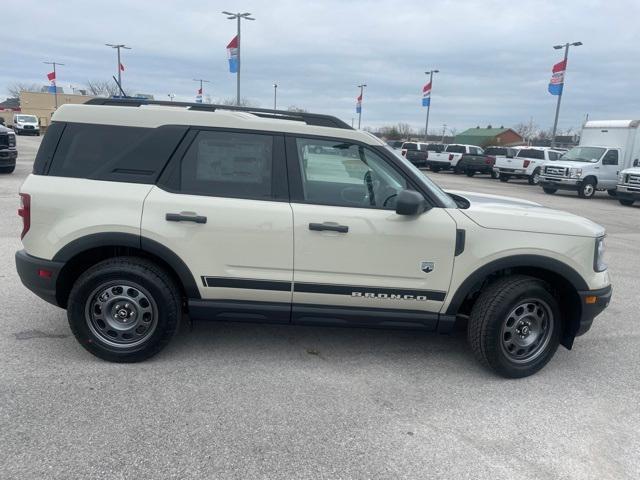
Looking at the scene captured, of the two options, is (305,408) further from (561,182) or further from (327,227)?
(561,182)

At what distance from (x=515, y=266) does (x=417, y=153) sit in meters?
29.4

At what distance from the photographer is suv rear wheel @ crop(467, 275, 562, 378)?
3.74m

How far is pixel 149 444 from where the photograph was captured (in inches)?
112

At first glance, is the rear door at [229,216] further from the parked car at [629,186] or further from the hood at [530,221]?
the parked car at [629,186]

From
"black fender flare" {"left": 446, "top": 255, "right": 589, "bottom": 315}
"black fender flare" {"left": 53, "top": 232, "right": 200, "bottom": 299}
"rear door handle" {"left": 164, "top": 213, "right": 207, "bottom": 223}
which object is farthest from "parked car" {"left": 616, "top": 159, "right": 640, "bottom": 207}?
"black fender flare" {"left": 53, "top": 232, "right": 200, "bottom": 299}

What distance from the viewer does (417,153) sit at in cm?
3222

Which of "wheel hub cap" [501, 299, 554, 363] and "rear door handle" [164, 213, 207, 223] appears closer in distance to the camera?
"rear door handle" [164, 213, 207, 223]

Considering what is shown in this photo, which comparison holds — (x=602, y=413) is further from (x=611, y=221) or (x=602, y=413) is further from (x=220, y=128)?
(x=611, y=221)

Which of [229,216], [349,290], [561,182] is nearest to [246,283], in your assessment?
[229,216]

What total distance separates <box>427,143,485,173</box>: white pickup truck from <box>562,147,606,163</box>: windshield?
8.96 metres

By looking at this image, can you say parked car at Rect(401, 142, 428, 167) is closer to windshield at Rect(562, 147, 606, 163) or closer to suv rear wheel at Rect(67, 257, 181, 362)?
windshield at Rect(562, 147, 606, 163)

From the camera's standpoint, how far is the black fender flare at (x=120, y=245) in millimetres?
3586

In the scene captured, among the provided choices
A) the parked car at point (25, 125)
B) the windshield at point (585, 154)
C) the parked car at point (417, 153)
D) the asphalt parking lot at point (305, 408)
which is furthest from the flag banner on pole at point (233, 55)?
the parked car at point (25, 125)

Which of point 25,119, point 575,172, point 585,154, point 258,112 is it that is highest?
point 25,119
